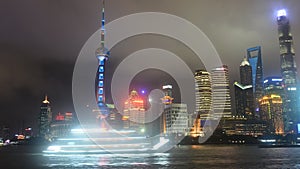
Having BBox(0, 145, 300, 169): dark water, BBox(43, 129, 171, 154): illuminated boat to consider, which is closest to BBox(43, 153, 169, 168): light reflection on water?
BBox(0, 145, 300, 169): dark water

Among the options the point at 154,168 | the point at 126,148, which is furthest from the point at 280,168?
the point at 126,148

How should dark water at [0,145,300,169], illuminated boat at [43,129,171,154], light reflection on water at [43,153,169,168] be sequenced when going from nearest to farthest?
1. dark water at [0,145,300,169]
2. light reflection on water at [43,153,169,168]
3. illuminated boat at [43,129,171,154]

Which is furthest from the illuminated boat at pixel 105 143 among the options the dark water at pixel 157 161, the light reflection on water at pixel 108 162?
the light reflection on water at pixel 108 162

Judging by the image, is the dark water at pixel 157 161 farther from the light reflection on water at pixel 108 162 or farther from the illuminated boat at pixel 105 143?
the illuminated boat at pixel 105 143

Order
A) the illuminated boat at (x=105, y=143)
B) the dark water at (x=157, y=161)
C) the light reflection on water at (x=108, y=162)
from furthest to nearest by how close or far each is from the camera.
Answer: the illuminated boat at (x=105, y=143)
the light reflection on water at (x=108, y=162)
the dark water at (x=157, y=161)

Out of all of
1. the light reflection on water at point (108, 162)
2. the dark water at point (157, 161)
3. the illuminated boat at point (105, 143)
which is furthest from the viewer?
the illuminated boat at point (105, 143)

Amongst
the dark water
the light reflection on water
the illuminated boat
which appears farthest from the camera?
the illuminated boat

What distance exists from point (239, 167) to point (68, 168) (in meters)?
29.3

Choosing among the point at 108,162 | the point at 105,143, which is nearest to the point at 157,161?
the point at 108,162

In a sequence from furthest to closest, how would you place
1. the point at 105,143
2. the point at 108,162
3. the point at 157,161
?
the point at 105,143
the point at 157,161
the point at 108,162

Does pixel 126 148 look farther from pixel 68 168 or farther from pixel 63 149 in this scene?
pixel 68 168

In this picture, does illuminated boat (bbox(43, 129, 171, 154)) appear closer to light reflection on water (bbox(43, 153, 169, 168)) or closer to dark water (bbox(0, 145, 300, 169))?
dark water (bbox(0, 145, 300, 169))

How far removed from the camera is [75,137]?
112000mm

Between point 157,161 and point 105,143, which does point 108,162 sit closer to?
point 157,161
